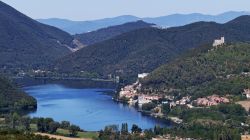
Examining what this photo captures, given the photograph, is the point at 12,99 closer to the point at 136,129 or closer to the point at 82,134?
the point at 82,134

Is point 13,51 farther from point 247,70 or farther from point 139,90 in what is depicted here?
point 247,70

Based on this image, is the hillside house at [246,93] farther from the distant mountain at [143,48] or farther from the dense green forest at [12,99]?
the distant mountain at [143,48]

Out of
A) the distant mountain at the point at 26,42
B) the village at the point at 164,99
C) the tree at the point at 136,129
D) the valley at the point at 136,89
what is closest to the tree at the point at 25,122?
the valley at the point at 136,89

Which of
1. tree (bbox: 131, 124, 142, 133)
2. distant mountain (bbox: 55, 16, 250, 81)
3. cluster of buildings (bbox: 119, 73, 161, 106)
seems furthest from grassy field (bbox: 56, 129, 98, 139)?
distant mountain (bbox: 55, 16, 250, 81)

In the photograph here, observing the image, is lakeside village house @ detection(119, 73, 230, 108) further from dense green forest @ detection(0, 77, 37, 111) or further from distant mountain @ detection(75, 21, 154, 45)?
distant mountain @ detection(75, 21, 154, 45)

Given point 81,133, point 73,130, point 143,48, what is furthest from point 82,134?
point 143,48

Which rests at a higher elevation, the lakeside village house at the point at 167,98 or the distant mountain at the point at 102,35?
the distant mountain at the point at 102,35
